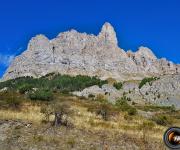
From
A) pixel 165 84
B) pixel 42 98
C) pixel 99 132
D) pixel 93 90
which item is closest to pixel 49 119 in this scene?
pixel 99 132

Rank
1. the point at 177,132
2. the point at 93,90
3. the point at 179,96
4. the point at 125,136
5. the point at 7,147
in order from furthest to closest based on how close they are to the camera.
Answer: the point at 93,90 < the point at 179,96 < the point at 125,136 < the point at 7,147 < the point at 177,132

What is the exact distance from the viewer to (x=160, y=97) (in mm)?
101438

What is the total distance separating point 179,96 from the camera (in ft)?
328

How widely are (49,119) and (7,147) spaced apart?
577cm

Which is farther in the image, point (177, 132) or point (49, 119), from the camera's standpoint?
point (49, 119)

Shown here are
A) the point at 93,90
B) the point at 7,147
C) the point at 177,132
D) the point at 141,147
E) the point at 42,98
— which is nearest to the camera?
the point at 177,132

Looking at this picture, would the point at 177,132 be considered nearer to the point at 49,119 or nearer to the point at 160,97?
the point at 49,119

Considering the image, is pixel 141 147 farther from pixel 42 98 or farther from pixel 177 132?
pixel 42 98

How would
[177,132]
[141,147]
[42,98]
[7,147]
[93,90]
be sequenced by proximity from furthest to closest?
[93,90] < [42,98] < [141,147] < [7,147] < [177,132]

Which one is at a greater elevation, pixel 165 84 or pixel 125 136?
pixel 165 84

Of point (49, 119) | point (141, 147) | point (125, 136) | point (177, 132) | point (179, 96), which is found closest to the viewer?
point (177, 132)

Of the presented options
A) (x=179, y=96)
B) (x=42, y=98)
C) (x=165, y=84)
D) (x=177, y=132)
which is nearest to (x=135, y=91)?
(x=165, y=84)

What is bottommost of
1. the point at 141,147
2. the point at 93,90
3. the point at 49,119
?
the point at 141,147

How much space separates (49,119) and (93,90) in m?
89.4
